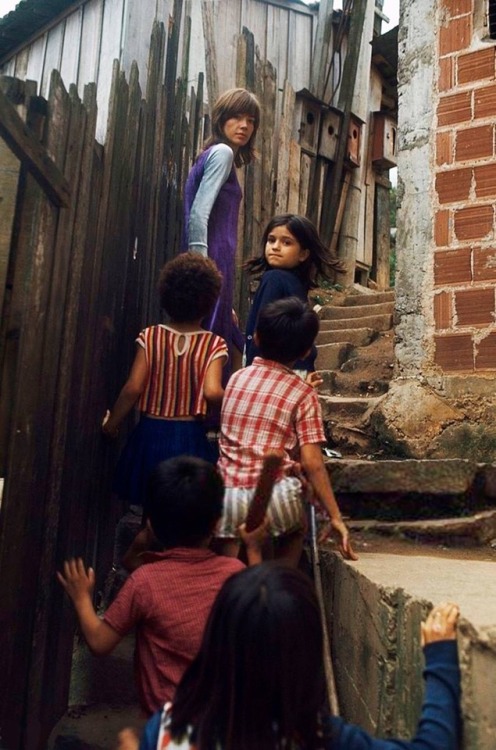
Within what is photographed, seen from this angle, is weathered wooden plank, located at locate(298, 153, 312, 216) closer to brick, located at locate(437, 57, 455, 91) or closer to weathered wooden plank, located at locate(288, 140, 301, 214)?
weathered wooden plank, located at locate(288, 140, 301, 214)

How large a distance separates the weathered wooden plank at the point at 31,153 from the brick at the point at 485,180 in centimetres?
226

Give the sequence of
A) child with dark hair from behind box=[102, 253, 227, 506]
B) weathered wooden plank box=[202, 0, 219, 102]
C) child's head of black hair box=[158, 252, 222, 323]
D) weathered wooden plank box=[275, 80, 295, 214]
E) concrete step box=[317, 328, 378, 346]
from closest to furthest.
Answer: child with dark hair from behind box=[102, 253, 227, 506] < child's head of black hair box=[158, 252, 222, 323] < concrete step box=[317, 328, 378, 346] < weathered wooden plank box=[275, 80, 295, 214] < weathered wooden plank box=[202, 0, 219, 102]

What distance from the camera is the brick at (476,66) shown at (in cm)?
356

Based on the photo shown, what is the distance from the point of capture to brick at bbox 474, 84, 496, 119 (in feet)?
11.6

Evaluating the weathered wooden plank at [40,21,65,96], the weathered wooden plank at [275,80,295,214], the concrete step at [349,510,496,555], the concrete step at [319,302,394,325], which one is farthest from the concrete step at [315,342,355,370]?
the weathered wooden plank at [40,21,65,96]

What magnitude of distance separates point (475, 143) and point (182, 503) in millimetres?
2694

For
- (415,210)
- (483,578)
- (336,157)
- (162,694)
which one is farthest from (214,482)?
(336,157)

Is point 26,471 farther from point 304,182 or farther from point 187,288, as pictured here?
point 304,182

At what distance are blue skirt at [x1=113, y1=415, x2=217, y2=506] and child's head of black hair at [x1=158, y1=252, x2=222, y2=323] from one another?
0.40 m

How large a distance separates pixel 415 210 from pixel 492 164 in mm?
444

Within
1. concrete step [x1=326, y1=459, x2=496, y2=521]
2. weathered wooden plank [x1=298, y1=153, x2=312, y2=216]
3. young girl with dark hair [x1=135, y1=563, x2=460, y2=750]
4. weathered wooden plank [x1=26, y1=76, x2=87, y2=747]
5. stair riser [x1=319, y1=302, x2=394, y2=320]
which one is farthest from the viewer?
weathered wooden plank [x1=298, y1=153, x2=312, y2=216]

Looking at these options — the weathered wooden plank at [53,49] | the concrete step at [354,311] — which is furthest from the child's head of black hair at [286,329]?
the weathered wooden plank at [53,49]

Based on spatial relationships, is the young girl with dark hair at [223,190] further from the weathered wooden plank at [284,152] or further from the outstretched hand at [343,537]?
the weathered wooden plank at [284,152]

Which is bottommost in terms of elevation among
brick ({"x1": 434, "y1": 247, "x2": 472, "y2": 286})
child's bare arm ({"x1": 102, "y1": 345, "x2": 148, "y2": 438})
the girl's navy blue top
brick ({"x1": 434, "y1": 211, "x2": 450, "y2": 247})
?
child's bare arm ({"x1": 102, "y1": 345, "x2": 148, "y2": 438})
